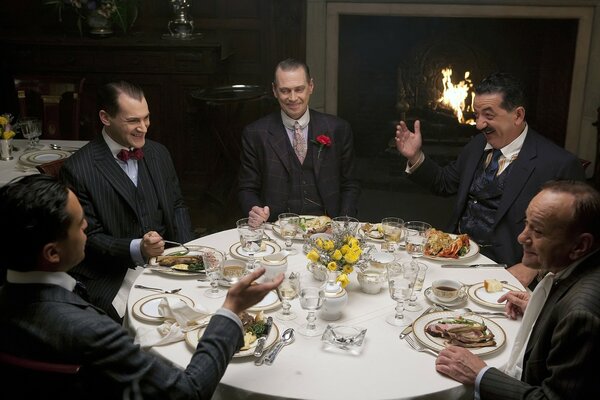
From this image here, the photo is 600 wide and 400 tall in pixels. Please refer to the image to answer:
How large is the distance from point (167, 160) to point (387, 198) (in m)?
2.52

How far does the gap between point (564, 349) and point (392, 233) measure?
3.50 ft

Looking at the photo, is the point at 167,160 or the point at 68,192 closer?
the point at 68,192

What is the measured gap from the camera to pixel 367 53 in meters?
5.49

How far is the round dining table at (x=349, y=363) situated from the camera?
5.60 ft

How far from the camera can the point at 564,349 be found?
1.60m

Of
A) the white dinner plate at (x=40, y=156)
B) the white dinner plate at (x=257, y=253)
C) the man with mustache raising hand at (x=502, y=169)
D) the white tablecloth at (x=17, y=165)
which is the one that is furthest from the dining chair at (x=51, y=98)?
the man with mustache raising hand at (x=502, y=169)

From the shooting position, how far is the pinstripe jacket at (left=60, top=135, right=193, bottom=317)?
268 centimetres

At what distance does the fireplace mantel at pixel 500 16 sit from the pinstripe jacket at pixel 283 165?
2060 millimetres

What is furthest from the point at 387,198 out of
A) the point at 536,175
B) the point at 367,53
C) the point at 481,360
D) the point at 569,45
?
the point at 481,360

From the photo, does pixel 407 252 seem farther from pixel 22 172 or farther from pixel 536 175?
pixel 22 172

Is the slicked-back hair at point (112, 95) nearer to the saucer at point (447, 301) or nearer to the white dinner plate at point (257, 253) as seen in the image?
the white dinner plate at point (257, 253)

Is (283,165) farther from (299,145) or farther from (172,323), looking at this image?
(172,323)

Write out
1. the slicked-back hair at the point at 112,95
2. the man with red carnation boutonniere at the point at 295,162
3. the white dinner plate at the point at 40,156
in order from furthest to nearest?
1. the white dinner plate at the point at 40,156
2. the man with red carnation boutonniere at the point at 295,162
3. the slicked-back hair at the point at 112,95

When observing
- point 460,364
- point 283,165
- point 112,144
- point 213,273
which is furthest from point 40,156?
point 460,364
